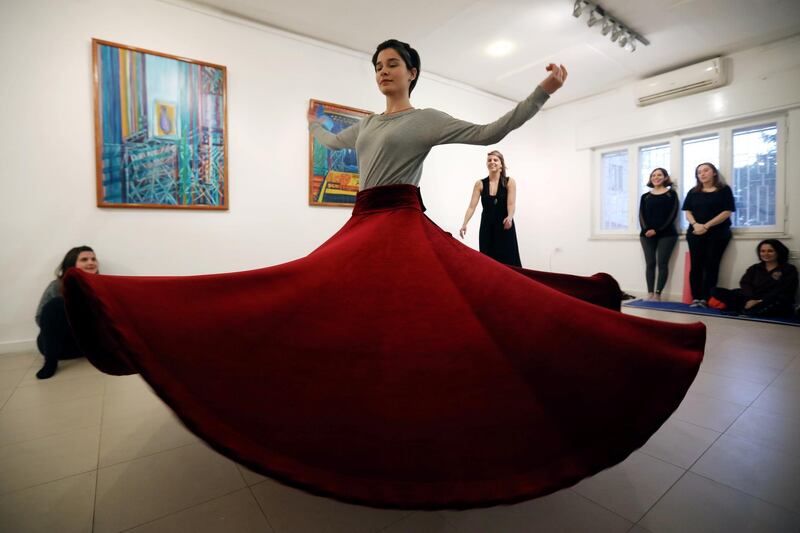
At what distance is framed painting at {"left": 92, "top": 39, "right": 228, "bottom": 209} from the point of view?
290 cm

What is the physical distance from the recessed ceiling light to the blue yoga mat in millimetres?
3093

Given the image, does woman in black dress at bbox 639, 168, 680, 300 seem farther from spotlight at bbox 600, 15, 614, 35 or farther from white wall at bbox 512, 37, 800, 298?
spotlight at bbox 600, 15, 614, 35

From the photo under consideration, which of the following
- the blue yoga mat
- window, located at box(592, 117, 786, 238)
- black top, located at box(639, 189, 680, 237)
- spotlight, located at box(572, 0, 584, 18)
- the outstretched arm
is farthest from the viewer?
black top, located at box(639, 189, 680, 237)

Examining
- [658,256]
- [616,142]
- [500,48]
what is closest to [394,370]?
[500,48]

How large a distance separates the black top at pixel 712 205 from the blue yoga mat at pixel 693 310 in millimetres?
932

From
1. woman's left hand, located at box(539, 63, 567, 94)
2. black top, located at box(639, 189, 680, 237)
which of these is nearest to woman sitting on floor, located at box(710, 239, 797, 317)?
black top, located at box(639, 189, 680, 237)

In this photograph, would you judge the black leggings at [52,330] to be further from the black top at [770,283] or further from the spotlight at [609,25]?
the black top at [770,283]

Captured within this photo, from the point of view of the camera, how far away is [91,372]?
7.26 ft

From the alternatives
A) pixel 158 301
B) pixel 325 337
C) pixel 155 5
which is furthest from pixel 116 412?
pixel 155 5

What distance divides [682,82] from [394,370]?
554 cm

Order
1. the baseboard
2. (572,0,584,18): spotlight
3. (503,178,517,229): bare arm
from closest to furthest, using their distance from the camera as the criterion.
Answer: the baseboard → (503,178,517,229): bare arm → (572,0,584,18): spotlight

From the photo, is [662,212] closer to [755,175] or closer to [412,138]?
[755,175]

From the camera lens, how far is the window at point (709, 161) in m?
4.32

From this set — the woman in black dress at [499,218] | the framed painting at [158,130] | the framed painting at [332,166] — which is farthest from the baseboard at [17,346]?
the woman in black dress at [499,218]
